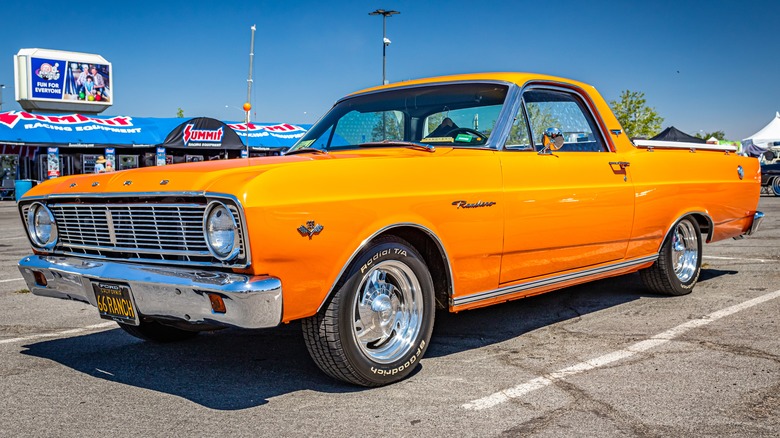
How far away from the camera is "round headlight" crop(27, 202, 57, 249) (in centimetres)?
414

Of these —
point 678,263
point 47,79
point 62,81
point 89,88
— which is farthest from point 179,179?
point 89,88

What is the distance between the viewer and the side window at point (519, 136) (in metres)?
4.64

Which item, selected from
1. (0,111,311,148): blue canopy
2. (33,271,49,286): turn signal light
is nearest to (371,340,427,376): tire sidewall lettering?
(33,271,49,286): turn signal light

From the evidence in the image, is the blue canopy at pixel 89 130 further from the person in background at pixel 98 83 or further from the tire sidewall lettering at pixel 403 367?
the tire sidewall lettering at pixel 403 367

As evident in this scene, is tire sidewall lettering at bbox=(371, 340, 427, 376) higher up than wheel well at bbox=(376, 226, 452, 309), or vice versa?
wheel well at bbox=(376, 226, 452, 309)

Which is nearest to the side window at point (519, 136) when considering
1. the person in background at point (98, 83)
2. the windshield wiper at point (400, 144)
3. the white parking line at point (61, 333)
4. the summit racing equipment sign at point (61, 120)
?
the windshield wiper at point (400, 144)

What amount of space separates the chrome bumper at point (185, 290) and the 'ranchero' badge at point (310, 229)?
0.24 meters

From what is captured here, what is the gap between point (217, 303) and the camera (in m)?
3.24

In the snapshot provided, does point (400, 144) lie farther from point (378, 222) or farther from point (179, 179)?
point (179, 179)

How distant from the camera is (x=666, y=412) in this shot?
3.25 metres

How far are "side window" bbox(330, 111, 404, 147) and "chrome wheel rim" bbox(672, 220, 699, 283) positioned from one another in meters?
2.65

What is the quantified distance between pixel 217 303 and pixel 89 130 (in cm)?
2769

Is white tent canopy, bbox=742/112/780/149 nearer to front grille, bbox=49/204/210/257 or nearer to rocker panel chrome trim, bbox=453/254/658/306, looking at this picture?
rocker panel chrome trim, bbox=453/254/658/306

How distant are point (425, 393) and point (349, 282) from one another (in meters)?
0.63
